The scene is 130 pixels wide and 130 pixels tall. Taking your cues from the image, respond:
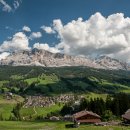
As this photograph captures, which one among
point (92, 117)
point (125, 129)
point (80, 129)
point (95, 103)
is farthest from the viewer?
point (95, 103)

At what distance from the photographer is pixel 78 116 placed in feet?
506

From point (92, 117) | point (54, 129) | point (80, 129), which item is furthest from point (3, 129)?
point (92, 117)

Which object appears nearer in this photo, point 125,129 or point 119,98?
point 125,129

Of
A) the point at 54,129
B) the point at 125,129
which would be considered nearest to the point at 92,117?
the point at 54,129

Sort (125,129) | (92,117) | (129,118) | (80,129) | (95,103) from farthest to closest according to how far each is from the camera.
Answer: (95,103), (92,117), (129,118), (80,129), (125,129)

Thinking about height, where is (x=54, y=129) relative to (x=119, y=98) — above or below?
below

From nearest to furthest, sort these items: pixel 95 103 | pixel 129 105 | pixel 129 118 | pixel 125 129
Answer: pixel 125 129, pixel 129 118, pixel 129 105, pixel 95 103

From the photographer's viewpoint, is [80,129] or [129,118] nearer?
[80,129]

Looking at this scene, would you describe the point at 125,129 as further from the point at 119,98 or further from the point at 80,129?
the point at 119,98

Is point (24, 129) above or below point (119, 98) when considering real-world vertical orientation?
below

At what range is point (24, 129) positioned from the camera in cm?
11100

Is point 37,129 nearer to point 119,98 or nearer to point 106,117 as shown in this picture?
point 106,117

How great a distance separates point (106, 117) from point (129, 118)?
30.2 m

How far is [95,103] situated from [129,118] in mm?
57387
